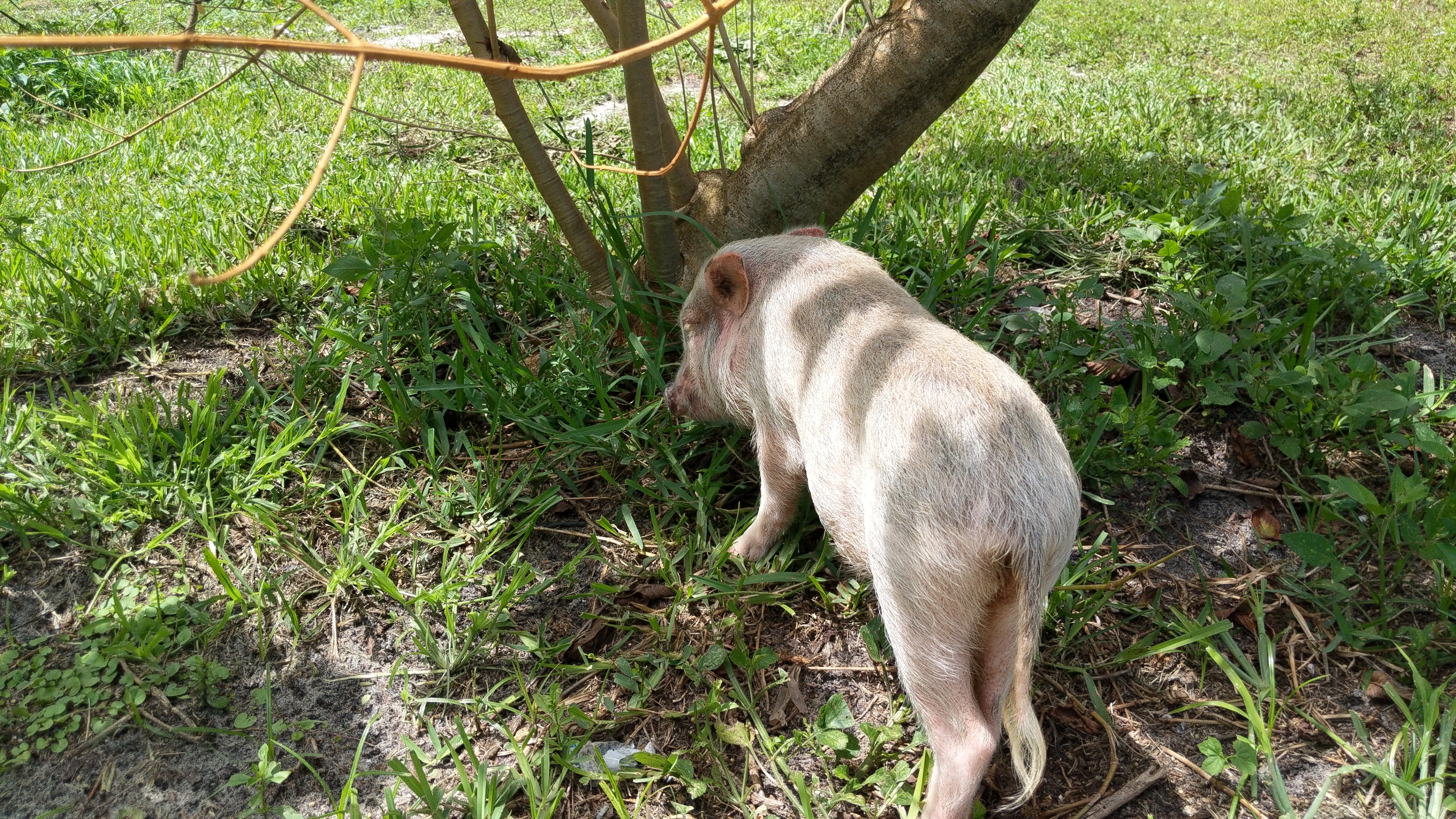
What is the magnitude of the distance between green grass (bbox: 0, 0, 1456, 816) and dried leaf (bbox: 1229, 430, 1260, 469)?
0.09ft

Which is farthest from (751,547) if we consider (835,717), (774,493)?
(835,717)

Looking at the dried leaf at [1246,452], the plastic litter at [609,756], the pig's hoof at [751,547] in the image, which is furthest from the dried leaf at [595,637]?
the dried leaf at [1246,452]

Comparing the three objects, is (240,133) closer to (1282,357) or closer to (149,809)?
(149,809)

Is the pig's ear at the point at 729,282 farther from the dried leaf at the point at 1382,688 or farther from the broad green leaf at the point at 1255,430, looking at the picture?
the dried leaf at the point at 1382,688

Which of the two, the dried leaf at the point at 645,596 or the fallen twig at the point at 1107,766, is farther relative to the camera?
the dried leaf at the point at 645,596

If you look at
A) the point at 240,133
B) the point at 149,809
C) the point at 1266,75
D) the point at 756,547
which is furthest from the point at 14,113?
the point at 1266,75

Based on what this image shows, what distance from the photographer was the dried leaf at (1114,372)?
3225mm

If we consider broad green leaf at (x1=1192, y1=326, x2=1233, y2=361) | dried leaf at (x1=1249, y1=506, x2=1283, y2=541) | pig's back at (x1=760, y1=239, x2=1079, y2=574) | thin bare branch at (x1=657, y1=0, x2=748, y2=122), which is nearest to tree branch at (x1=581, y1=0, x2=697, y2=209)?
thin bare branch at (x1=657, y1=0, x2=748, y2=122)

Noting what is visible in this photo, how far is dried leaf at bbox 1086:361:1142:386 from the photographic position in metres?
3.22

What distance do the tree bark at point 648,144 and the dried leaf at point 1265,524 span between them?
2.29 metres

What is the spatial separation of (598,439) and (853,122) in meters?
1.52

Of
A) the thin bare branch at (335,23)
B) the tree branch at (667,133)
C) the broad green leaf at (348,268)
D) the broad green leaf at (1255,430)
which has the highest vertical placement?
the thin bare branch at (335,23)

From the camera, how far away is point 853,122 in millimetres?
3246

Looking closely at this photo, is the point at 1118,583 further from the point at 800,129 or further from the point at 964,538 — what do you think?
the point at 800,129
